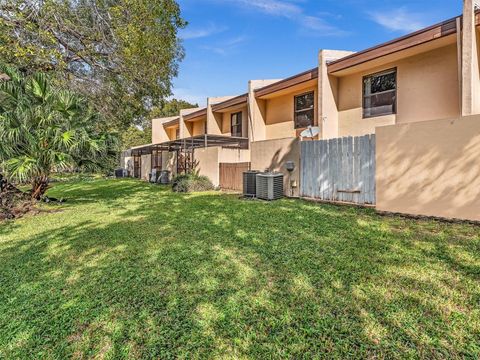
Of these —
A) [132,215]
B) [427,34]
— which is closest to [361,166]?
[427,34]

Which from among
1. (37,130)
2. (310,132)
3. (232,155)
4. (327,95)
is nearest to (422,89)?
(327,95)

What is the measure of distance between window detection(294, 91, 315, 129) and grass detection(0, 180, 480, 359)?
934 centimetres

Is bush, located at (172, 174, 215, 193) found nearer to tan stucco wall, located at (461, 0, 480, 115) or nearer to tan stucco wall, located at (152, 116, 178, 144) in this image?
tan stucco wall, located at (461, 0, 480, 115)

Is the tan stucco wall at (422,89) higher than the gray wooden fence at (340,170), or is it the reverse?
the tan stucco wall at (422,89)

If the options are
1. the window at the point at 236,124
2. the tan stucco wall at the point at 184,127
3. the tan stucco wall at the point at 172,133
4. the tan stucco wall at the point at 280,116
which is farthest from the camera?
the tan stucco wall at the point at 172,133

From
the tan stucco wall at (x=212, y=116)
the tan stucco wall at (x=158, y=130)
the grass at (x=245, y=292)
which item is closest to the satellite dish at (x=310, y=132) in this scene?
the grass at (x=245, y=292)

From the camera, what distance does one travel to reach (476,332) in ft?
7.82

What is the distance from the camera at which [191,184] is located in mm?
14180

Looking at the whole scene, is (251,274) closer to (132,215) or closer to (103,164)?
(132,215)

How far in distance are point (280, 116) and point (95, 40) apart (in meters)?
9.91

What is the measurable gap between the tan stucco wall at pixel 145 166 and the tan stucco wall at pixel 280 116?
1250 cm

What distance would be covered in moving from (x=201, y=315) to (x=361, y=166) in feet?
23.3

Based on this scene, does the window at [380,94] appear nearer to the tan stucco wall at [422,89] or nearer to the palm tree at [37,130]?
the tan stucco wall at [422,89]

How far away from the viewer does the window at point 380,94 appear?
11.2 m
